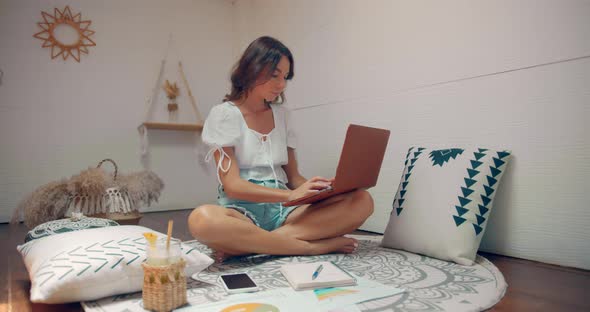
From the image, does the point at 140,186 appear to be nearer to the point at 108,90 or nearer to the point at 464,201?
the point at 108,90

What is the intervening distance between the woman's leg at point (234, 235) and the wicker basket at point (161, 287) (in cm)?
38

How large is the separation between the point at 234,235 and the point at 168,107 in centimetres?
214

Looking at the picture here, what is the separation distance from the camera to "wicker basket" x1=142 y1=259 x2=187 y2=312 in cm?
86

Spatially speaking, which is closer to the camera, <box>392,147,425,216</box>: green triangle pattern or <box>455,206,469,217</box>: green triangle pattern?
<box>455,206,469,217</box>: green triangle pattern

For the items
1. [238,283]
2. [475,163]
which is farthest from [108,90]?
[475,163]

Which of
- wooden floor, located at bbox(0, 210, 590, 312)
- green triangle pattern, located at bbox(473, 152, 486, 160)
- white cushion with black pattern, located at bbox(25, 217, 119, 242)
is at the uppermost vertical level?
green triangle pattern, located at bbox(473, 152, 486, 160)

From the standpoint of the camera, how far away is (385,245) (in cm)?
160

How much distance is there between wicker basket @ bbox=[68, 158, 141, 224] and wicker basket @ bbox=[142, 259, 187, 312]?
4.21ft

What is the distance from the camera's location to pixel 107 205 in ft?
6.77

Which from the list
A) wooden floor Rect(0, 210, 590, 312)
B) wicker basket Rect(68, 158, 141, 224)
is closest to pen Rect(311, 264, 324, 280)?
wooden floor Rect(0, 210, 590, 312)

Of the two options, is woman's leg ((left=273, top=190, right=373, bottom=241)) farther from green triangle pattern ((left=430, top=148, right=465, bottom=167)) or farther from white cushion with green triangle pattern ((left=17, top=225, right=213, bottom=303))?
white cushion with green triangle pattern ((left=17, top=225, right=213, bottom=303))

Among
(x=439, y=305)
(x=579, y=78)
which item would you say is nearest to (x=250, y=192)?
(x=439, y=305)

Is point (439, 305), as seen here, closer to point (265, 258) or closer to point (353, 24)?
point (265, 258)

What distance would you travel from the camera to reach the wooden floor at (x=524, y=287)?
38.0 inches
